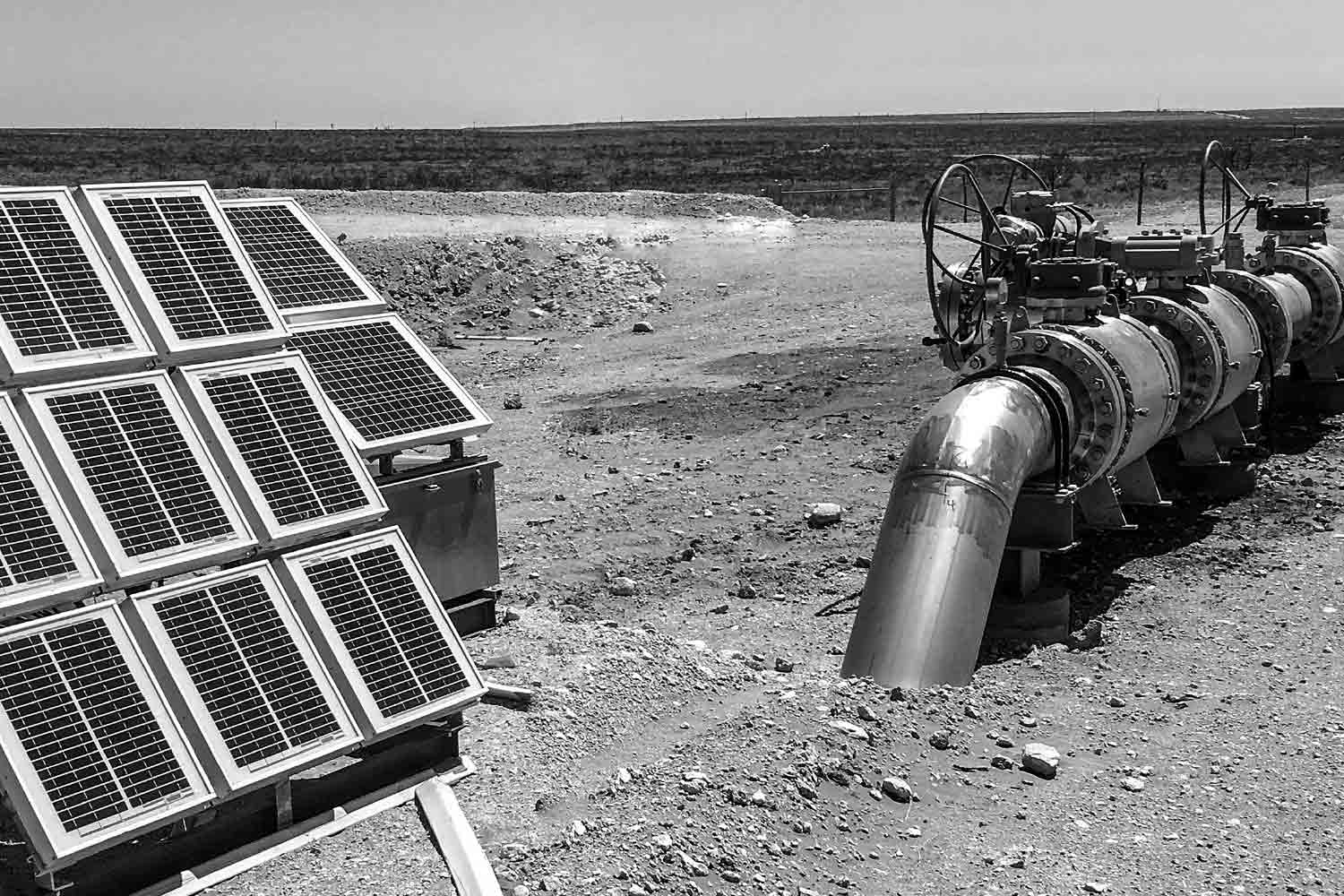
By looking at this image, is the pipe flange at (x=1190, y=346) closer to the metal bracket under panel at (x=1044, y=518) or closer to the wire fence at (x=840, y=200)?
the metal bracket under panel at (x=1044, y=518)

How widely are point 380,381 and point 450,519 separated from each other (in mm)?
817

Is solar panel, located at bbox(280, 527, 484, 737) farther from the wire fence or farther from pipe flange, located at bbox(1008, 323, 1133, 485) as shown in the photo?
the wire fence

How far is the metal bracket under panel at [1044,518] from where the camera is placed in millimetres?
8680

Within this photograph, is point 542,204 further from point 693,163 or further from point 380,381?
point 693,163

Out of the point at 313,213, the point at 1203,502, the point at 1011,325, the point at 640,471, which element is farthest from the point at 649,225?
the point at 1011,325

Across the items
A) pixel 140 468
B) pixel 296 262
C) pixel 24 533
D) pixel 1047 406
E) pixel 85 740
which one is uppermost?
pixel 296 262

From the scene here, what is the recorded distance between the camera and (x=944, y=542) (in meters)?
7.64

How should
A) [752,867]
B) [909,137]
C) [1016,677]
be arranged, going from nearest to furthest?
[752,867] → [1016,677] → [909,137]

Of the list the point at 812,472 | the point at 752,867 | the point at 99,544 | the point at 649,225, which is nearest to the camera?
the point at 99,544

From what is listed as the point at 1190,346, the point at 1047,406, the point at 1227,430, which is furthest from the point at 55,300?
A: the point at 1227,430

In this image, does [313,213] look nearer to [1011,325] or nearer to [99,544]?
[1011,325]

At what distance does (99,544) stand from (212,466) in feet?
1.97

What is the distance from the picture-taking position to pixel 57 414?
5.37 meters

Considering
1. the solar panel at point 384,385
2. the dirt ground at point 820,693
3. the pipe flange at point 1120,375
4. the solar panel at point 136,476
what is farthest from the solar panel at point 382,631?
the pipe flange at point 1120,375
